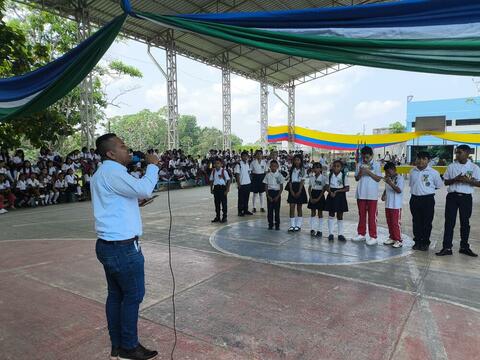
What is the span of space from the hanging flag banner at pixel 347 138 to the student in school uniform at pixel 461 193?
41.7 ft

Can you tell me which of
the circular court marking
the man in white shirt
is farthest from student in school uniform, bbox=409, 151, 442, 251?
the man in white shirt

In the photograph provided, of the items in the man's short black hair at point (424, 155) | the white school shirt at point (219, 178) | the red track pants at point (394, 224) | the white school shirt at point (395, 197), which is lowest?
the red track pants at point (394, 224)

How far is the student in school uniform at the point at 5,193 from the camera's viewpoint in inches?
419

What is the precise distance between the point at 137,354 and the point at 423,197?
497 centimetres

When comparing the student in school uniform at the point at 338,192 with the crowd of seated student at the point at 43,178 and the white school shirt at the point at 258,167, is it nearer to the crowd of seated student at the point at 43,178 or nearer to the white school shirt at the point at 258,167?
the white school shirt at the point at 258,167

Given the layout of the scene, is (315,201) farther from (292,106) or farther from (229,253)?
(292,106)

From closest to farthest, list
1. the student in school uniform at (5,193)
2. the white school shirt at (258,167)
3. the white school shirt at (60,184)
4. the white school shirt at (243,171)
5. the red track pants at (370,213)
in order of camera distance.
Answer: the red track pants at (370,213)
the white school shirt at (243,171)
the white school shirt at (258,167)
the student in school uniform at (5,193)
the white school shirt at (60,184)

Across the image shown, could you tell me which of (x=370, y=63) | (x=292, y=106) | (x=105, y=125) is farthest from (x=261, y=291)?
(x=292, y=106)

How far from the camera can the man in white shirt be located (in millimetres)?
2447

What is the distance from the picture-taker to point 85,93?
15336 mm

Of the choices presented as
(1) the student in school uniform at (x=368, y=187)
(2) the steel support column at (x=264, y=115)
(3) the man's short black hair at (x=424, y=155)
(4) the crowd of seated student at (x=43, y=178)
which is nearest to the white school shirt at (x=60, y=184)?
(4) the crowd of seated student at (x=43, y=178)

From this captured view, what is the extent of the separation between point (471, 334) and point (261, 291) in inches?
80.0

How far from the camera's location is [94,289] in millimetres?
4066

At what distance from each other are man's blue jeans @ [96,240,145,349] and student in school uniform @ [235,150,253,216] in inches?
262
